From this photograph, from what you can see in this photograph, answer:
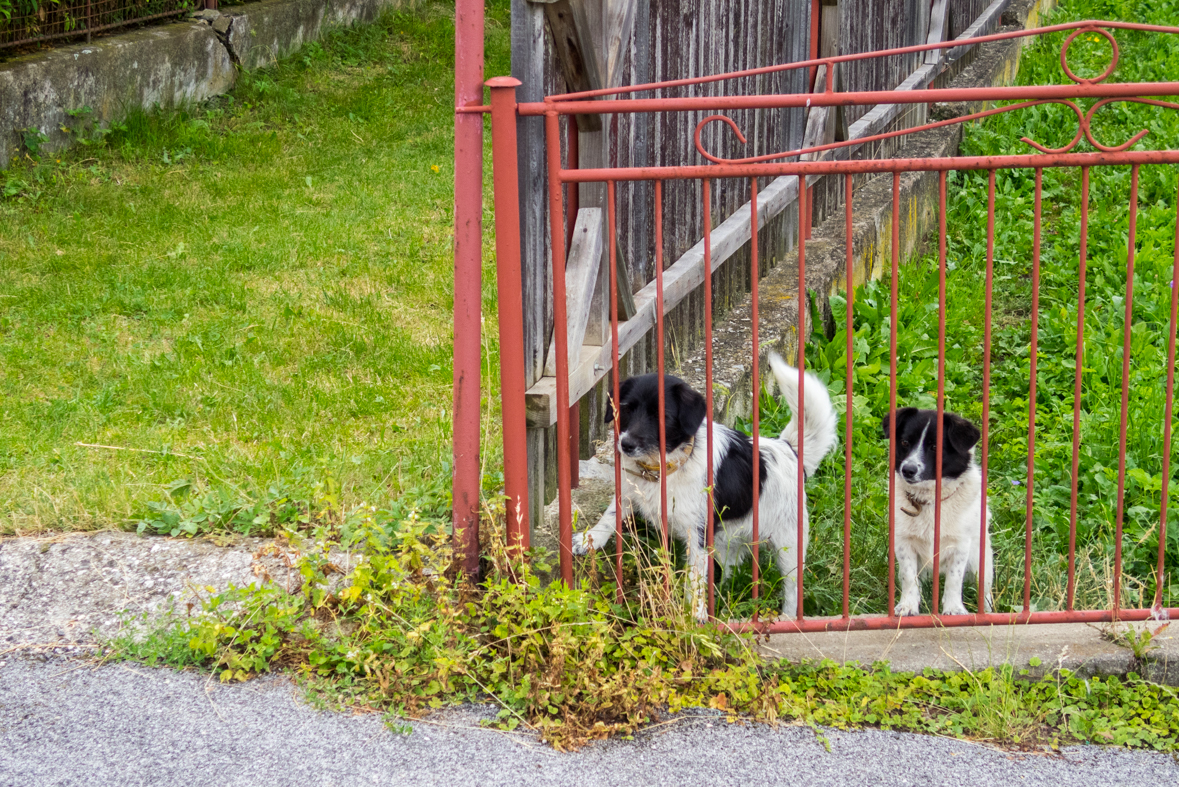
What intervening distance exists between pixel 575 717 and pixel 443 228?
478 centimetres

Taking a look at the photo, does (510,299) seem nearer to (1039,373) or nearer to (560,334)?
(560,334)

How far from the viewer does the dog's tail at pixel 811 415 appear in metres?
3.38

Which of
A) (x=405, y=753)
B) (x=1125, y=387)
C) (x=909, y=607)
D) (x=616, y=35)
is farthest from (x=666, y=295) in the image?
(x=405, y=753)

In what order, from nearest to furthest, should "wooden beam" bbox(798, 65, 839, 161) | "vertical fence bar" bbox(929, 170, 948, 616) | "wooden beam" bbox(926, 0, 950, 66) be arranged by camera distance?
"vertical fence bar" bbox(929, 170, 948, 616)
"wooden beam" bbox(798, 65, 839, 161)
"wooden beam" bbox(926, 0, 950, 66)

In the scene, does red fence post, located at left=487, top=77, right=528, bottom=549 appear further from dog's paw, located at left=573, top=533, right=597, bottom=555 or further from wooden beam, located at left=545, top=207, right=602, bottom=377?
wooden beam, located at left=545, top=207, right=602, bottom=377

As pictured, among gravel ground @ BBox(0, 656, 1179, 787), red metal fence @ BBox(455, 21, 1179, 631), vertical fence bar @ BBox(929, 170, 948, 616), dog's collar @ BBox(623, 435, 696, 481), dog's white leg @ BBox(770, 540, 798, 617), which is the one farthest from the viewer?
dog's white leg @ BBox(770, 540, 798, 617)

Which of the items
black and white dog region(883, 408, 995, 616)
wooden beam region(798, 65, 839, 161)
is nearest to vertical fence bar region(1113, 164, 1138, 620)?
black and white dog region(883, 408, 995, 616)

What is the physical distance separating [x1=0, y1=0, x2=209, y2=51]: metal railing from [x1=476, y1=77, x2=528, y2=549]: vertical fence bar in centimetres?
614

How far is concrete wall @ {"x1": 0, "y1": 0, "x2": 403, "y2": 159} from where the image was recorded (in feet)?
24.9

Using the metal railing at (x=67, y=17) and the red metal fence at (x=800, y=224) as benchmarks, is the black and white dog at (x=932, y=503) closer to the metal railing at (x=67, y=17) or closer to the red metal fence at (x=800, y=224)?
the red metal fence at (x=800, y=224)

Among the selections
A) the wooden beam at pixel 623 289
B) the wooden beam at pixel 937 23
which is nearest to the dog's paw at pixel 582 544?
the wooden beam at pixel 623 289

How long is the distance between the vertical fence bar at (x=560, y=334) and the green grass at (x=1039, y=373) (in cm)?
108

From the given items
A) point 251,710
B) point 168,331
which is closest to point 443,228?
point 168,331

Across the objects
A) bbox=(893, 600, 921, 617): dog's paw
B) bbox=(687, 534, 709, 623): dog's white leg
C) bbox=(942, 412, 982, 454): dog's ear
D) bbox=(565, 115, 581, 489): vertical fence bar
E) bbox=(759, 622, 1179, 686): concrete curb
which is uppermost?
bbox=(565, 115, 581, 489): vertical fence bar
